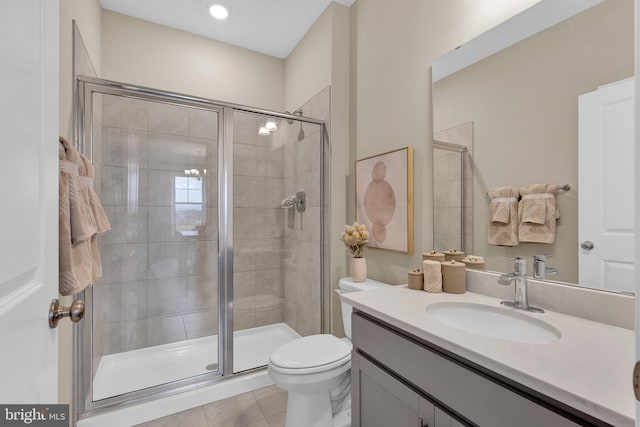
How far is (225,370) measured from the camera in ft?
6.36

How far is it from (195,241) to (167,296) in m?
0.49

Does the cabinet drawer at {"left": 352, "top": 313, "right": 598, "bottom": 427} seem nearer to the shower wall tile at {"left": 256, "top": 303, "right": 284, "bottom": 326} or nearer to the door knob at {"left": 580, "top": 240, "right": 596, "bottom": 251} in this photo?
the door knob at {"left": 580, "top": 240, "right": 596, "bottom": 251}

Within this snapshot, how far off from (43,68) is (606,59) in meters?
1.56

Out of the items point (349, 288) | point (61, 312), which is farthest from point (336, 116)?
point (61, 312)

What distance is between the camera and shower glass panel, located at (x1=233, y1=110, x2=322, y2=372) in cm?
229

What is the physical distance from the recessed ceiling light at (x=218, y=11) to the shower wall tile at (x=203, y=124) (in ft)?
2.83

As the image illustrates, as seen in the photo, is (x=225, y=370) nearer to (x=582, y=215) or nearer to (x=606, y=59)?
(x=582, y=215)

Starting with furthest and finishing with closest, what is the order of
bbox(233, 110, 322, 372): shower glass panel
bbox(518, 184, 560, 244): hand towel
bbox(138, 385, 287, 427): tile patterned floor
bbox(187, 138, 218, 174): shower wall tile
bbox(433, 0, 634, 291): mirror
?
bbox(233, 110, 322, 372): shower glass panel → bbox(187, 138, 218, 174): shower wall tile → bbox(138, 385, 287, 427): tile patterned floor → bbox(518, 184, 560, 244): hand towel → bbox(433, 0, 634, 291): mirror

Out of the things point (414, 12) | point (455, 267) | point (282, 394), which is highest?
point (414, 12)

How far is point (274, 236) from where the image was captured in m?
2.53

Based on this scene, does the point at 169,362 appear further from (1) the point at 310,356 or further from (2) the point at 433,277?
(2) the point at 433,277

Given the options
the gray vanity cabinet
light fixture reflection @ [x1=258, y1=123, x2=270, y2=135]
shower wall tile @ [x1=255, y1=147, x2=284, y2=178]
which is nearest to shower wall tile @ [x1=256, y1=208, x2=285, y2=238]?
shower wall tile @ [x1=255, y1=147, x2=284, y2=178]

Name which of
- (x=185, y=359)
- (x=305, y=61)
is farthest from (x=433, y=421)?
(x=305, y=61)

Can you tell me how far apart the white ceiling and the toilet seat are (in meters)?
2.37
